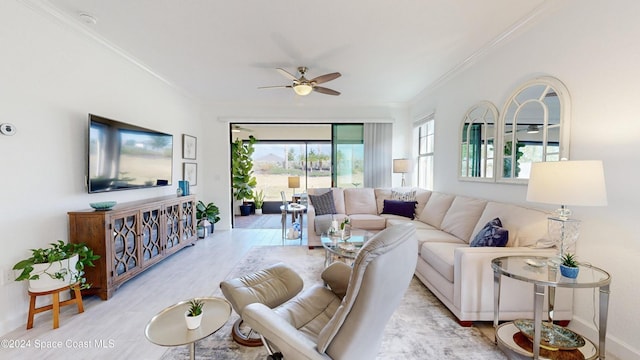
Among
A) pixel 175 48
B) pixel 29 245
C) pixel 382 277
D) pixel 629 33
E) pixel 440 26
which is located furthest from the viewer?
pixel 175 48

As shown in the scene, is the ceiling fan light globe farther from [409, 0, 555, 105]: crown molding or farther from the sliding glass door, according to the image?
the sliding glass door

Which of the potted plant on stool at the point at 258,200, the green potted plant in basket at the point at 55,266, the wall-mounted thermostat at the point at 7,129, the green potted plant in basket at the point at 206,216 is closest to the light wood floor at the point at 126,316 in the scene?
the green potted plant in basket at the point at 55,266

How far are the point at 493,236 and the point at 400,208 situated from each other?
2.11 meters

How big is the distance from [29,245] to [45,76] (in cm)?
147

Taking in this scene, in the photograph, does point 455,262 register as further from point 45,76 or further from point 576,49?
Result: point 45,76

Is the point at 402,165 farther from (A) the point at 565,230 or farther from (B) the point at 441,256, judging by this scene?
(A) the point at 565,230

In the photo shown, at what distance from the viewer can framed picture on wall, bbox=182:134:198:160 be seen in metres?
4.79

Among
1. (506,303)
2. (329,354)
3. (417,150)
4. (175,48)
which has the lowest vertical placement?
(506,303)

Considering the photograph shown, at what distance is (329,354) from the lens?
1.09 meters

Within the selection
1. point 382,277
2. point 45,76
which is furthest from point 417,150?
point 45,76

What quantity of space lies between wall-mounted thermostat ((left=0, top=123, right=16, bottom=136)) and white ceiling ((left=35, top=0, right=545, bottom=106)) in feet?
3.47

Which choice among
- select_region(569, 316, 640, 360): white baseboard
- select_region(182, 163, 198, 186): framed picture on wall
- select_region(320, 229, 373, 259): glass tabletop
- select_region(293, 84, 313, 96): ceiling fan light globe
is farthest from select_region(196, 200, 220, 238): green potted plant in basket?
select_region(569, 316, 640, 360): white baseboard

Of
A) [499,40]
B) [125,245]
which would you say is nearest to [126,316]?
[125,245]

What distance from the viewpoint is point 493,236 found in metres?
2.31
